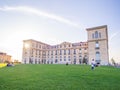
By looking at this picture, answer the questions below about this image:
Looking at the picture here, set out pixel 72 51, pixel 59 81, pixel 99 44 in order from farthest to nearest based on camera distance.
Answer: pixel 72 51 < pixel 99 44 < pixel 59 81

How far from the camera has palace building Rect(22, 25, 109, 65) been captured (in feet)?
186

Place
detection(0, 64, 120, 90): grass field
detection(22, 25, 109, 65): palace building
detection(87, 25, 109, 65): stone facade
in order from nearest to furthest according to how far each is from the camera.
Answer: detection(0, 64, 120, 90): grass field < detection(87, 25, 109, 65): stone facade < detection(22, 25, 109, 65): palace building

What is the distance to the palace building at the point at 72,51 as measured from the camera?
56.8m

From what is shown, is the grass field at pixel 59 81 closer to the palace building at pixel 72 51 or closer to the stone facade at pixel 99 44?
the stone facade at pixel 99 44

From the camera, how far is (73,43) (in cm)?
7994

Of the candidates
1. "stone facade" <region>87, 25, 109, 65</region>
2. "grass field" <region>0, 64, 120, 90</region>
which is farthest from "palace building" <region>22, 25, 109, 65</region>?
"grass field" <region>0, 64, 120, 90</region>

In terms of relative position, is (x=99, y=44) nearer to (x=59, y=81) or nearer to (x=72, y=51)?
(x=72, y=51)

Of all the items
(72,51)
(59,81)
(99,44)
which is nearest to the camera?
(59,81)

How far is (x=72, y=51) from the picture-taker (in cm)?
7719

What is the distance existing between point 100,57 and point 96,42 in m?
6.92

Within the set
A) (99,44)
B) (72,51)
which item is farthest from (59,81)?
(72,51)

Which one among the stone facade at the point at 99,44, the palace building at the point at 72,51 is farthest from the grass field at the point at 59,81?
the palace building at the point at 72,51

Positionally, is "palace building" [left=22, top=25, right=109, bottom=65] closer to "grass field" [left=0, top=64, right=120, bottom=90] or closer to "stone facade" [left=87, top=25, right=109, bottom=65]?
"stone facade" [left=87, top=25, right=109, bottom=65]

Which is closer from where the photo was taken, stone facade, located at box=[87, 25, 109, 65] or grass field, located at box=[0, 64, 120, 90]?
grass field, located at box=[0, 64, 120, 90]
